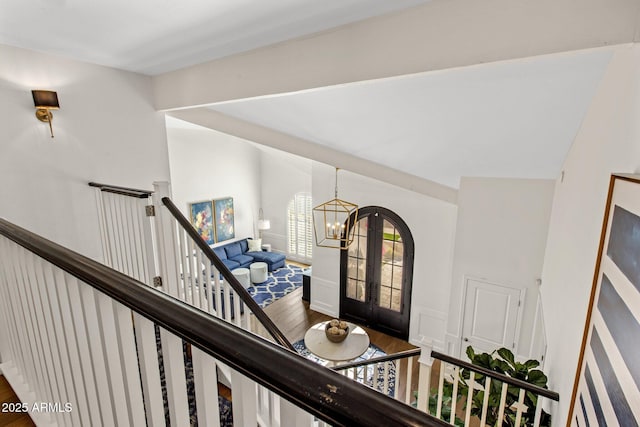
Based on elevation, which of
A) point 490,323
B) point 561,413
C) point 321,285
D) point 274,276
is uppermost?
point 561,413

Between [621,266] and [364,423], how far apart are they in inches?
41.8

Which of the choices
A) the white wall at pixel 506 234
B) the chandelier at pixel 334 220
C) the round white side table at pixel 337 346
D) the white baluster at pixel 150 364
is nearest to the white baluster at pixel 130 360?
the white baluster at pixel 150 364

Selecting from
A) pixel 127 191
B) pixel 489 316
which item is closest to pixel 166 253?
pixel 127 191

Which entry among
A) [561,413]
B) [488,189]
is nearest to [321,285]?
[488,189]

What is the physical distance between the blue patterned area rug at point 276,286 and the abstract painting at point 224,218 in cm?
167

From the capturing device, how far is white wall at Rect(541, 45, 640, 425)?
1.14 meters

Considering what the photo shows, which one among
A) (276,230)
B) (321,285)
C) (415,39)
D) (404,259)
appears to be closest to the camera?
(415,39)

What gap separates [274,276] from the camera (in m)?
8.42

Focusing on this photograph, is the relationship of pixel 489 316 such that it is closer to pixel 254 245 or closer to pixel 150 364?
pixel 150 364

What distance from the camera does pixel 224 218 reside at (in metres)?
8.49

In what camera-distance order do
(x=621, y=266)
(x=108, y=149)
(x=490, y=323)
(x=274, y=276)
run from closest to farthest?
1. (x=621, y=266)
2. (x=108, y=149)
3. (x=490, y=323)
4. (x=274, y=276)

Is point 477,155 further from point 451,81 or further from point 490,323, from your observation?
point 490,323

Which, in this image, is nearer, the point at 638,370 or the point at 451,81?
the point at 638,370

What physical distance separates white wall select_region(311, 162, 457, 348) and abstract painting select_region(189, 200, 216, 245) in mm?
3382
